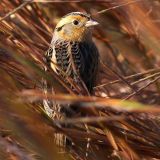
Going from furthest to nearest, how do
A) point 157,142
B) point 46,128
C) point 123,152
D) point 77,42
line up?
1. point 77,42
2. point 157,142
3. point 123,152
4. point 46,128

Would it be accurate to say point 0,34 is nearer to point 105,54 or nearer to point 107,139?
point 107,139

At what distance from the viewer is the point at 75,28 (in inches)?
131

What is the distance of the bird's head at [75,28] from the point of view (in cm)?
326

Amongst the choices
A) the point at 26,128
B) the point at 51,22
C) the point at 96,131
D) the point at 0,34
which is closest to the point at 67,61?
the point at 0,34

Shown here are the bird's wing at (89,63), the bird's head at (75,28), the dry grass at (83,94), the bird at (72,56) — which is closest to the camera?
the dry grass at (83,94)

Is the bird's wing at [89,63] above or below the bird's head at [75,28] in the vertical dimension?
below

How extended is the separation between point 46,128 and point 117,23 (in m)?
2.28

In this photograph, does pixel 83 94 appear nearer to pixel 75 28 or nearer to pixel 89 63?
pixel 89 63

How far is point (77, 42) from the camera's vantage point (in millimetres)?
3209

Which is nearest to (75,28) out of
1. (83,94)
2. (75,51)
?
(75,51)

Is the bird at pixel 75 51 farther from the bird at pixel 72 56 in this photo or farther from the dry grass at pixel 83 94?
the dry grass at pixel 83 94

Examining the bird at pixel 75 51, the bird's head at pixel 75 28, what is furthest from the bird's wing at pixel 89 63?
the bird's head at pixel 75 28

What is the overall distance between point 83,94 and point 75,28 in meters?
1.29

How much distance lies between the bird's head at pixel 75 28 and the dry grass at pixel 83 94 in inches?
5.0
